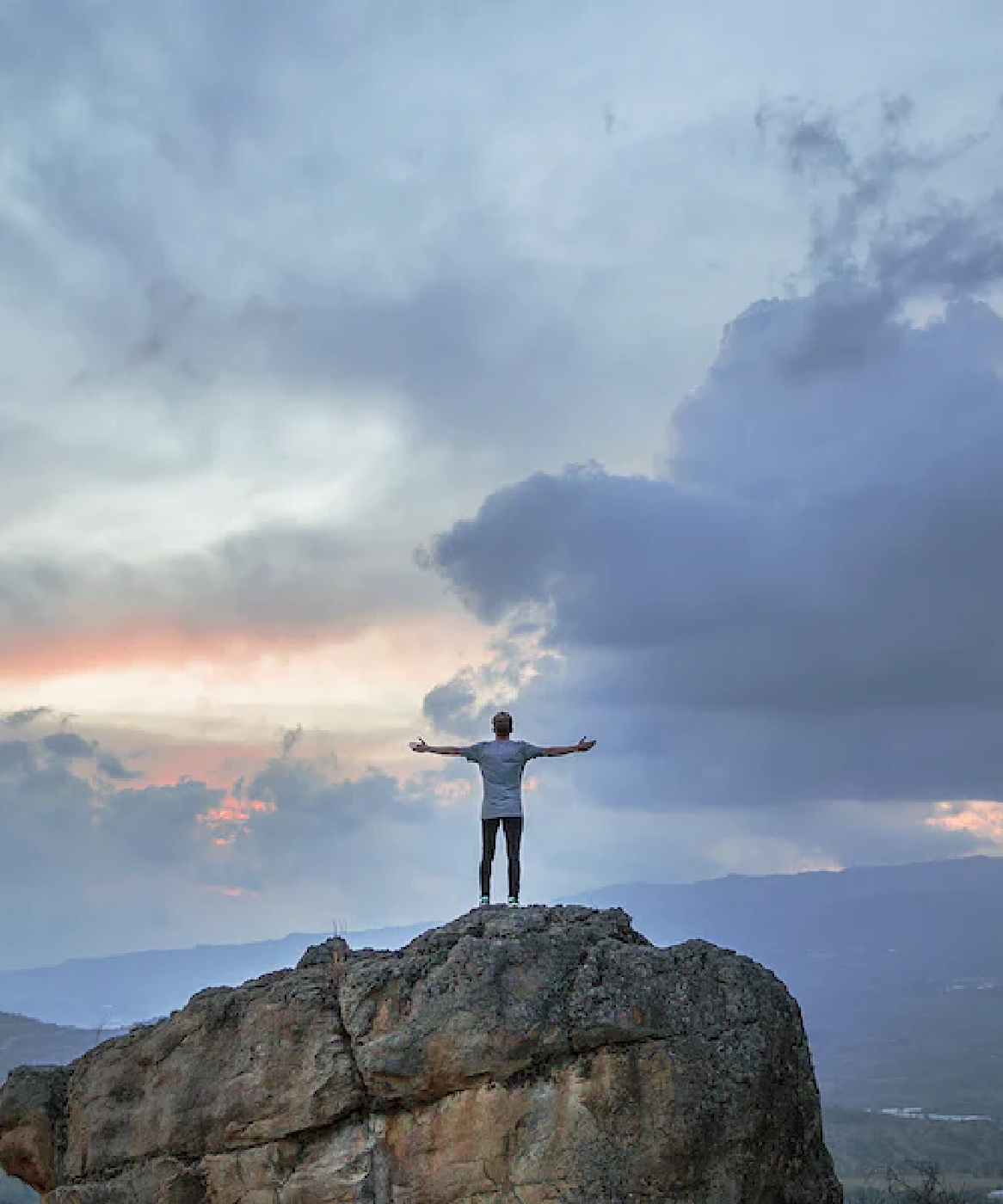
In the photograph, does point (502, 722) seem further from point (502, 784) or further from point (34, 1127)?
point (34, 1127)

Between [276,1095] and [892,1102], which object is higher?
[892,1102]

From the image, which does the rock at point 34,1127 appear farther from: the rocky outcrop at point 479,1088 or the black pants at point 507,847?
the black pants at point 507,847

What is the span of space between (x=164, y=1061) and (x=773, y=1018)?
22.9 feet

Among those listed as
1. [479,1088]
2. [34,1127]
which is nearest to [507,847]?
[479,1088]

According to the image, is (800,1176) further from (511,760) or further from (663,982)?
(511,760)

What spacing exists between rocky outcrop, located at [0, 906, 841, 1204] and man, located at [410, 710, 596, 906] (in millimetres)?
2455

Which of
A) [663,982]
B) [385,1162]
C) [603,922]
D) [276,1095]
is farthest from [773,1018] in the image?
[276,1095]

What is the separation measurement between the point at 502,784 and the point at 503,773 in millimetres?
153

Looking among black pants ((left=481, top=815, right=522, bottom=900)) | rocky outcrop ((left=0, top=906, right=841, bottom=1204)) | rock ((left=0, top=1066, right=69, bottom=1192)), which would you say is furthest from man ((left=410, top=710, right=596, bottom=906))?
rock ((left=0, top=1066, right=69, bottom=1192))

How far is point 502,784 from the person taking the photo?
60.7ft

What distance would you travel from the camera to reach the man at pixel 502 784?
60.7 ft

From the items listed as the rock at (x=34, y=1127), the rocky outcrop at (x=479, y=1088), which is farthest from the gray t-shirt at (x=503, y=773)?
the rock at (x=34, y=1127)

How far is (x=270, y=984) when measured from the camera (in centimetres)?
1616

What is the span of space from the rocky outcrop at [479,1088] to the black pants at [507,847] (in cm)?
232
